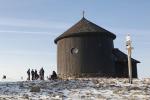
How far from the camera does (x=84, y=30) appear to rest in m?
48.6

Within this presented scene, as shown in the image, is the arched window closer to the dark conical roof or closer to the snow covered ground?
the dark conical roof

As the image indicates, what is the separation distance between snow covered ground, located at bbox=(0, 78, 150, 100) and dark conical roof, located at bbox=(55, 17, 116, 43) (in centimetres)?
1114

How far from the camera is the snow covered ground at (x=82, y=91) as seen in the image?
1142 inches

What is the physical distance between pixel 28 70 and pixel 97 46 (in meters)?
8.73

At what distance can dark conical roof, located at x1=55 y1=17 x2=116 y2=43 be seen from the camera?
4838 cm

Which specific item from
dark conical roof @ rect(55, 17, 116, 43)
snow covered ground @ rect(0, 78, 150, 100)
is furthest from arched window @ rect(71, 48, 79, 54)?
snow covered ground @ rect(0, 78, 150, 100)

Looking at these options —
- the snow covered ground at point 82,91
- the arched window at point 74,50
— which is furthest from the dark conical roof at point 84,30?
the snow covered ground at point 82,91

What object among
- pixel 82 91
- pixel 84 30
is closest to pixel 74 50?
pixel 84 30

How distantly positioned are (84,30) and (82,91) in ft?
57.5

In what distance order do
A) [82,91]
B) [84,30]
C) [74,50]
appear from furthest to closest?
[74,50] → [84,30] → [82,91]

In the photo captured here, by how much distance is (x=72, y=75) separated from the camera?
48.5 metres

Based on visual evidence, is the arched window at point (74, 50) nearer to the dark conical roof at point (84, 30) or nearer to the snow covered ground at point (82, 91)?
the dark conical roof at point (84, 30)

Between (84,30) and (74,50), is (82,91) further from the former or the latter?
(84,30)

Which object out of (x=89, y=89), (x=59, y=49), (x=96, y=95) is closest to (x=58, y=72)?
(x=59, y=49)
